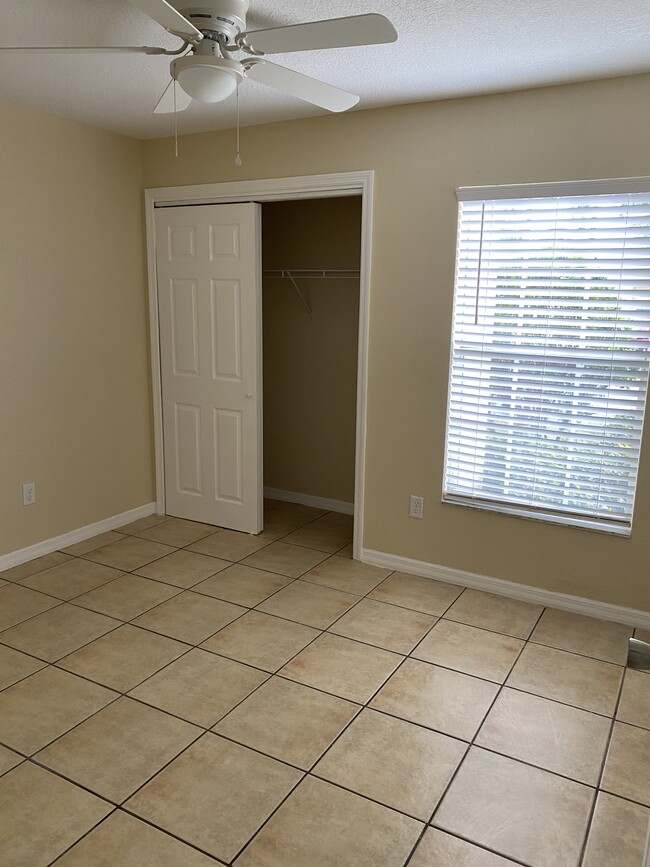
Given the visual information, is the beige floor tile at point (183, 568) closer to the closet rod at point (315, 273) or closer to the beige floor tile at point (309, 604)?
the beige floor tile at point (309, 604)

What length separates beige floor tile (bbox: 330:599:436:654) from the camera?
2.92 m

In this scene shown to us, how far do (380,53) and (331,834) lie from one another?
8.76 feet

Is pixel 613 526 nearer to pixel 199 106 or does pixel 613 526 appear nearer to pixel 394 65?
pixel 394 65

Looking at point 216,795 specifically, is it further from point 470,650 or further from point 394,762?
point 470,650

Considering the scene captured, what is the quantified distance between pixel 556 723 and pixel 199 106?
313 cm

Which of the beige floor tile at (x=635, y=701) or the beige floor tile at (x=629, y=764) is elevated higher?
the beige floor tile at (x=635, y=701)

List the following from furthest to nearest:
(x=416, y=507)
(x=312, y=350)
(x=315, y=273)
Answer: (x=312, y=350), (x=315, y=273), (x=416, y=507)

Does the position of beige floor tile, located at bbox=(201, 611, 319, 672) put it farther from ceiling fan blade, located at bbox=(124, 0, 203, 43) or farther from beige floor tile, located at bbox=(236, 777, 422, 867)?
ceiling fan blade, located at bbox=(124, 0, 203, 43)

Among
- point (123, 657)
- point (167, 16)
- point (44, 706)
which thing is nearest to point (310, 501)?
point (123, 657)

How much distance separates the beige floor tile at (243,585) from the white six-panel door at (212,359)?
2.03 ft

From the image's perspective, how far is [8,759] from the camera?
2.14m

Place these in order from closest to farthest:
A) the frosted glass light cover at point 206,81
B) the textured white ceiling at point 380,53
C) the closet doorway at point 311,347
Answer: the frosted glass light cover at point 206,81 → the textured white ceiling at point 380,53 → the closet doorway at point 311,347

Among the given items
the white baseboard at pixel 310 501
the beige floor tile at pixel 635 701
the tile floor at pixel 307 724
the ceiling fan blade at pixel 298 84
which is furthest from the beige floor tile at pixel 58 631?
the ceiling fan blade at pixel 298 84

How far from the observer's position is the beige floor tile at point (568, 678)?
253cm
